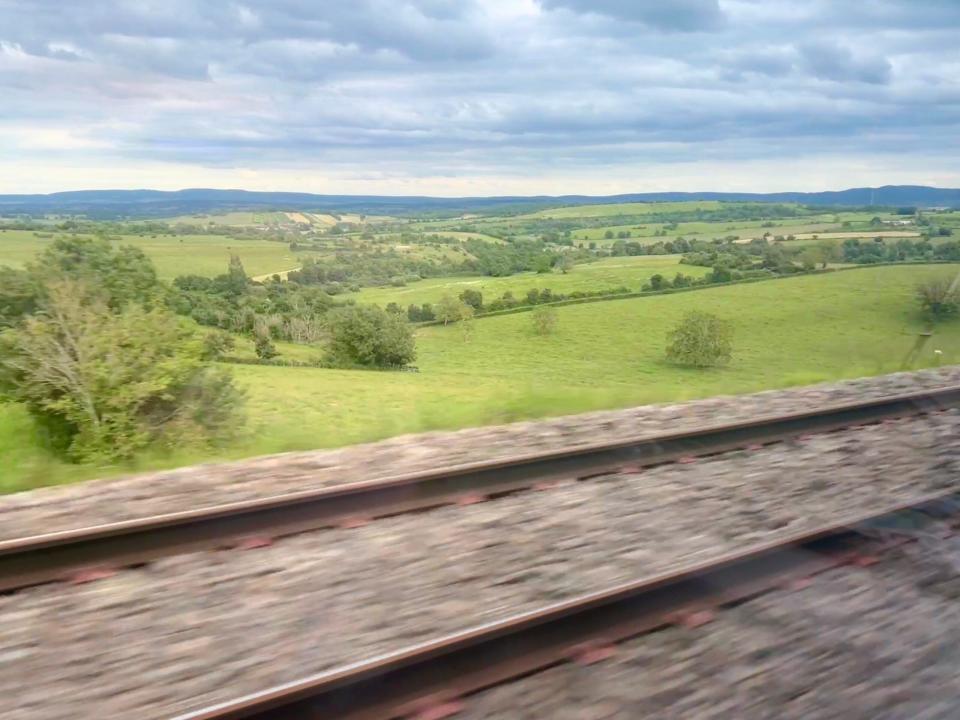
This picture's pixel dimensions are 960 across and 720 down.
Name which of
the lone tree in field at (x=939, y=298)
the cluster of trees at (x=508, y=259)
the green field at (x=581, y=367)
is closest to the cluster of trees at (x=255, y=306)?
the green field at (x=581, y=367)

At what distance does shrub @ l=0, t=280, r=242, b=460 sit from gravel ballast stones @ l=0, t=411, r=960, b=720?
4.54 meters

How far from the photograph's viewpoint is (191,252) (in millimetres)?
21500

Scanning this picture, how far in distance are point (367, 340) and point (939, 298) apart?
11.9 m

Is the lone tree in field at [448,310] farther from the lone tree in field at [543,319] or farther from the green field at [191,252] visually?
the green field at [191,252]

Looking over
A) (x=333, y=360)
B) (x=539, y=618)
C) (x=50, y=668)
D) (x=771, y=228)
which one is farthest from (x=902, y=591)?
(x=771, y=228)

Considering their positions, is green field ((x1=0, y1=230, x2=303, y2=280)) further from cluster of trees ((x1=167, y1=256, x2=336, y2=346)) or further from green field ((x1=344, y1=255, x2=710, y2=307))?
green field ((x1=344, y1=255, x2=710, y2=307))

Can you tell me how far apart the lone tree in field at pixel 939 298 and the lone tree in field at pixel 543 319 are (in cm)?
836

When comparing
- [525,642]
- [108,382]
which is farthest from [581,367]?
[525,642]

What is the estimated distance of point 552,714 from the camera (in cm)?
369

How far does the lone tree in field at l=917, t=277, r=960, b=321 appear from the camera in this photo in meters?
16.6

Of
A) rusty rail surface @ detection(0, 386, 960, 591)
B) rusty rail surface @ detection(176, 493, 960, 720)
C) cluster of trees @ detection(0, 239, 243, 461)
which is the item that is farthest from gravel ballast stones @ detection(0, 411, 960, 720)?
cluster of trees @ detection(0, 239, 243, 461)

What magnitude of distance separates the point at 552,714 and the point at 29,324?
9.23 meters

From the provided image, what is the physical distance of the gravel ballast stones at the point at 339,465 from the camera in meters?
6.05

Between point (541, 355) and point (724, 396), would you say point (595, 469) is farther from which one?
point (541, 355)
